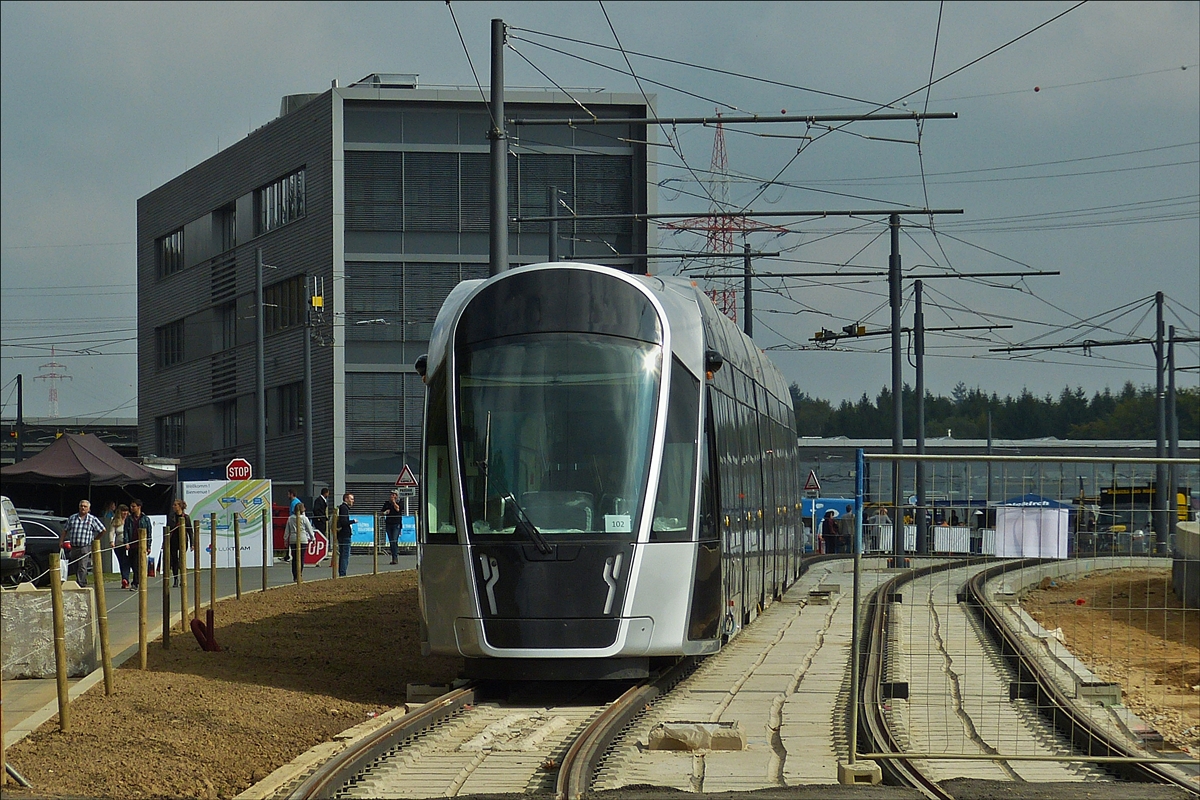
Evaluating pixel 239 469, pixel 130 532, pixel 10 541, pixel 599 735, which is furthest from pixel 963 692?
pixel 239 469

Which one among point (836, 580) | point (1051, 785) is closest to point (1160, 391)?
point (836, 580)

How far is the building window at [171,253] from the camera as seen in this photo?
68688 mm

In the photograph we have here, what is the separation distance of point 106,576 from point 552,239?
11699mm

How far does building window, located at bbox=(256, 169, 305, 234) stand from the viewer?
191ft

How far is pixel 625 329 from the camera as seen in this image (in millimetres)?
12648

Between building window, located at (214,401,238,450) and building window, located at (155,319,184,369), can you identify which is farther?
building window, located at (155,319,184,369)

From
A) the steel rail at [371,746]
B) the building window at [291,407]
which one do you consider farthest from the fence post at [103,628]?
the building window at [291,407]

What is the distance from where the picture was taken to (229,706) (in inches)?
452

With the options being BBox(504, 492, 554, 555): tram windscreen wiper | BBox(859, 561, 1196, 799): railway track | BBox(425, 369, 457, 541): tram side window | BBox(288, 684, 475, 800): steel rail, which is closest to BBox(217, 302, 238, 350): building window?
BBox(425, 369, 457, 541): tram side window

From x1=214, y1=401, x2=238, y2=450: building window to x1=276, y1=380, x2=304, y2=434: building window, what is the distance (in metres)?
4.69

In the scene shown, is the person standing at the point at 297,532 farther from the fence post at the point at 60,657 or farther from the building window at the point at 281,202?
the building window at the point at 281,202

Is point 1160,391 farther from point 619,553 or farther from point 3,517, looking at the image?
point 619,553

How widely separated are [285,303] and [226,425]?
7.10 meters

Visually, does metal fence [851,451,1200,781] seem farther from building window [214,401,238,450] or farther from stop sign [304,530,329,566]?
building window [214,401,238,450]
